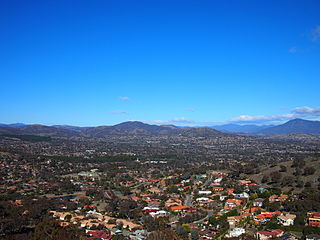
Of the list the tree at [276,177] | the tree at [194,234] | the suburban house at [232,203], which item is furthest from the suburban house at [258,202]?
the tree at [194,234]

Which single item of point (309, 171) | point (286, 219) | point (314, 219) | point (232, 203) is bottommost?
point (232, 203)

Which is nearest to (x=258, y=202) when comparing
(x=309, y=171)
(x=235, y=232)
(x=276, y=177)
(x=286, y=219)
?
(x=286, y=219)

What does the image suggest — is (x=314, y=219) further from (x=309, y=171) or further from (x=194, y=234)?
(x=309, y=171)

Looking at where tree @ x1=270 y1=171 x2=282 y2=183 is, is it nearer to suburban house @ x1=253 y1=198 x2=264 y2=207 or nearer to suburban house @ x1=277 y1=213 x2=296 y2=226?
suburban house @ x1=253 y1=198 x2=264 y2=207

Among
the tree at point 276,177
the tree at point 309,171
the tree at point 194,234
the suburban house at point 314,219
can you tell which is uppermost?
the tree at point 309,171

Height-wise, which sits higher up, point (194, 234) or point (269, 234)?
point (269, 234)

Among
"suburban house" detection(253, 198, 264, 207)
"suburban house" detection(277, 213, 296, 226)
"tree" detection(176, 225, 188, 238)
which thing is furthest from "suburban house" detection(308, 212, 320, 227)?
"tree" detection(176, 225, 188, 238)

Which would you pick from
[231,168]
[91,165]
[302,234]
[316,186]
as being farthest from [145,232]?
[91,165]

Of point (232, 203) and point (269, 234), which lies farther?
point (232, 203)

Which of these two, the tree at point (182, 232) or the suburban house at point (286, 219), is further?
the suburban house at point (286, 219)

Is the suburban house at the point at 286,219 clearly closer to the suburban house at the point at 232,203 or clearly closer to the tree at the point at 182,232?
the suburban house at the point at 232,203

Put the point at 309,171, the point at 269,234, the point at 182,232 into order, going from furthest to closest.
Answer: the point at 309,171 → the point at 182,232 → the point at 269,234
